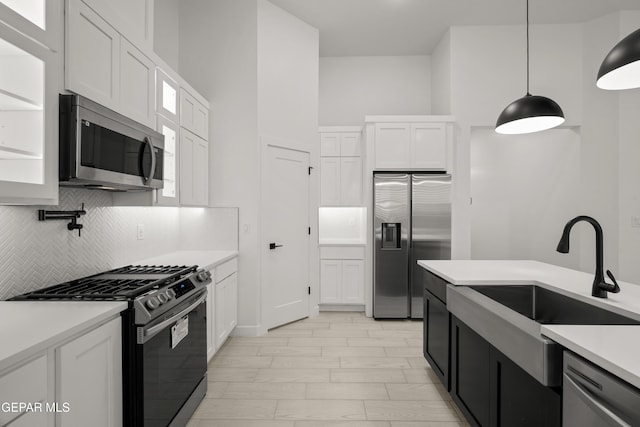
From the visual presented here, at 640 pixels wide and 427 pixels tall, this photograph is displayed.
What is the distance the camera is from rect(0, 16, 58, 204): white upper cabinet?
4.19 ft

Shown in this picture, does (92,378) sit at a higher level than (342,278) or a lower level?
higher

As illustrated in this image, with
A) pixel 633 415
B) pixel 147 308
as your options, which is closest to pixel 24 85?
pixel 147 308

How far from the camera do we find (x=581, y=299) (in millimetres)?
1745

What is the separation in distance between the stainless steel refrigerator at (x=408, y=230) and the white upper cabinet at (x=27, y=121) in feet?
11.7

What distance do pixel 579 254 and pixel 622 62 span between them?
154 inches

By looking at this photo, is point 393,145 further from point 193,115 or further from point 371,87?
point 193,115

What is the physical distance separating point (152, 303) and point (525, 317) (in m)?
1.76

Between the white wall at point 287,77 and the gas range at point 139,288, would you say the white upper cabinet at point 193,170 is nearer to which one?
the white wall at point 287,77

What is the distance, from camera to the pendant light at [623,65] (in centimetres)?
150

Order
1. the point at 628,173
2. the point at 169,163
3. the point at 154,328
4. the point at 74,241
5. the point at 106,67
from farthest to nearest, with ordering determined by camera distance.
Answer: the point at 628,173, the point at 169,163, the point at 74,241, the point at 106,67, the point at 154,328

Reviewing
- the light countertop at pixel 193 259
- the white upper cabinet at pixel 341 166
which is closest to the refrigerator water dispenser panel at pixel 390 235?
the white upper cabinet at pixel 341 166

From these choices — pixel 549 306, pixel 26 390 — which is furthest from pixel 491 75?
pixel 26 390

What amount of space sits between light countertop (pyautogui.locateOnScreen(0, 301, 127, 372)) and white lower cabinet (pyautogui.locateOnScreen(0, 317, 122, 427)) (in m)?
0.04

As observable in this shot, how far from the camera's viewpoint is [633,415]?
0.87 m
